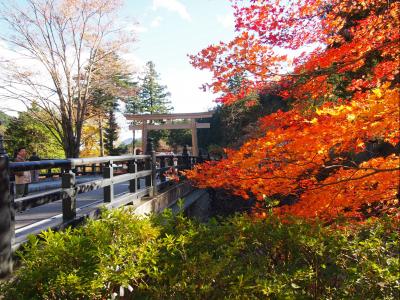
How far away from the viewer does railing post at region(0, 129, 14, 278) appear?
10.2 ft

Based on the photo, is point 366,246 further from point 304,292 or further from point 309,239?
point 304,292

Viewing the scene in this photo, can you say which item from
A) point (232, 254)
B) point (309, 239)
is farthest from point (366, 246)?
point (232, 254)

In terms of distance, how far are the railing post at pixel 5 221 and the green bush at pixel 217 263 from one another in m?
0.26

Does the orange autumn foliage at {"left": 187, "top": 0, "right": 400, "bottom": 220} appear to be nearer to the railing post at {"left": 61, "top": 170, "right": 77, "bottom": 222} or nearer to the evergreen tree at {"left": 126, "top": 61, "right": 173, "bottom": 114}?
the railing post at {"left": 61, "top": 170, "right": 77, "bottom": 222}

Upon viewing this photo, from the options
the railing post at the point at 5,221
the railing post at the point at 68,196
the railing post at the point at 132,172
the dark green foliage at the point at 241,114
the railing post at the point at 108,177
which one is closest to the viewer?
the railing post at the point at 5,221

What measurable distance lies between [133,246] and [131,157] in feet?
12.9

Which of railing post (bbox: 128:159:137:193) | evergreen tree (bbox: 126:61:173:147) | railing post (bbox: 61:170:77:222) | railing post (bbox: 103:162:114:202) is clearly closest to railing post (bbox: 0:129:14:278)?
railing post (bbox: 61:170:77:222)

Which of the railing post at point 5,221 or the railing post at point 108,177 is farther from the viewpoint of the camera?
the railing post at point 108,177

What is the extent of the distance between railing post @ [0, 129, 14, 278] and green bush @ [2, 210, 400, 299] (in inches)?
10.4

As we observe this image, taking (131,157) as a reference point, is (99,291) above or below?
below

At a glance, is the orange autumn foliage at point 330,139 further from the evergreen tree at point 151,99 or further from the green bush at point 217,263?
the evergreen tree at point 151,99

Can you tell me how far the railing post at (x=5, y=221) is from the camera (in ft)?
10.2

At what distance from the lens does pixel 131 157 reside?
→ 264 inches

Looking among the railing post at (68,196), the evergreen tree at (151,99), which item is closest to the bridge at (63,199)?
the railing post at (68,196)
